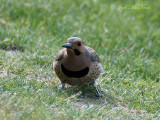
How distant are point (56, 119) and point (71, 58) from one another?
50.6 inches

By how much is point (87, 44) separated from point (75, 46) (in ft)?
8.36

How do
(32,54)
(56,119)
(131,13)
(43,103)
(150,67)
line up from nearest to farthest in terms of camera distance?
(56,119) → (43,103) → (32,54) → (150,67) → (131,13)

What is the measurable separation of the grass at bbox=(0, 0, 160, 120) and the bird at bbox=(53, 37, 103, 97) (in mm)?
234

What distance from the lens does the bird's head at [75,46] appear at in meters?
5.06

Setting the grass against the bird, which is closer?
the grass

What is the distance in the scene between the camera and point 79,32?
797cm

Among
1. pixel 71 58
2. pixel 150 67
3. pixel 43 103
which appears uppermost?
pixel 71 58

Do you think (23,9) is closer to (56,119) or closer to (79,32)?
(79,32)

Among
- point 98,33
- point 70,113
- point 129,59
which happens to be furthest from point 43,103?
point 98,33

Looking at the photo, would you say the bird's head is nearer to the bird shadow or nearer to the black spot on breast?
the black spot on breast

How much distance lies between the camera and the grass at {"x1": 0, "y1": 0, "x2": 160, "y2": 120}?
14.9ft

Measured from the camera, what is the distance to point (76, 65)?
513cm

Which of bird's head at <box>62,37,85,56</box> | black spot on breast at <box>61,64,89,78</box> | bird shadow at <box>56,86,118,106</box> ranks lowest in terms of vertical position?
bird shadow at <box>56,86,118,106</box>

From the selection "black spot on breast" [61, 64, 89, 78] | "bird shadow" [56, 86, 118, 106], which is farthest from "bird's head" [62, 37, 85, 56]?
"bird shadow" [56, 86, 118, 106]
